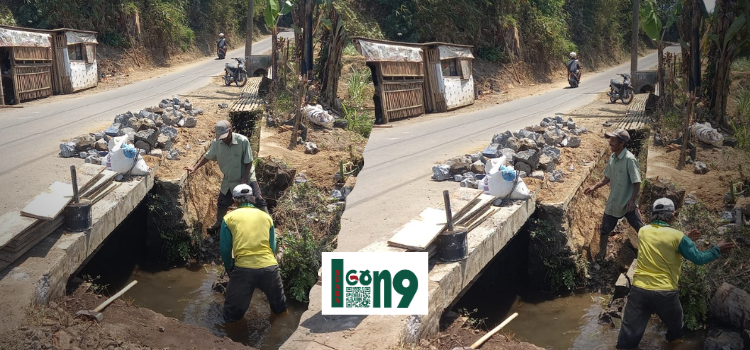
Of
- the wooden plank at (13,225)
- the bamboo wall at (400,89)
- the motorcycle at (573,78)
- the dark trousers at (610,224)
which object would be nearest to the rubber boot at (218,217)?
the wooden plank at (13,225)

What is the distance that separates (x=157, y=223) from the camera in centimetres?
966

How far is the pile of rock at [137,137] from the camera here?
33.4 ft

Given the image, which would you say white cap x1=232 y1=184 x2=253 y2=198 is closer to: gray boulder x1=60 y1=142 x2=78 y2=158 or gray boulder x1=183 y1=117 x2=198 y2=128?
gray boulder x1=60 y1=142 x2=78 y2=158

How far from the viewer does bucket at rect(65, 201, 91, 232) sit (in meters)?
7.38

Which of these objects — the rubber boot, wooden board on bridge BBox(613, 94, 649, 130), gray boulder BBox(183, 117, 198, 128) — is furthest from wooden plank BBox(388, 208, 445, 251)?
wooden board on bridge BBox(613, 94, 649, 130)

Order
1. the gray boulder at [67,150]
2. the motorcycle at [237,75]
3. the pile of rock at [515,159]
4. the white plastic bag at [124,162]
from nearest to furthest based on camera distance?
the white plastic bag at [124,162], the pile of rock at [515,159], the gray boulder at [67,150], the motorcycle at [237,75]

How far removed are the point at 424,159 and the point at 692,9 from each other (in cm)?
673

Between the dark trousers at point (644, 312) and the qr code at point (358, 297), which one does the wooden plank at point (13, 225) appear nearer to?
the qr code at point (358, 297)

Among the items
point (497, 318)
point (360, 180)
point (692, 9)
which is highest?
point (692, 9)

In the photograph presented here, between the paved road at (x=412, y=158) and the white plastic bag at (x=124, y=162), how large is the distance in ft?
9.36

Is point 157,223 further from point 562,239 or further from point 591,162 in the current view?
point 591,162

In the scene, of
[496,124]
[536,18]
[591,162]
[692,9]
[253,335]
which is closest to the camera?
[253,335]

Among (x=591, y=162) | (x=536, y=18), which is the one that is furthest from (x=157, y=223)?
(x=536, y=18)

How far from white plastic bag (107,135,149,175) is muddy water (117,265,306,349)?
4.62ft
